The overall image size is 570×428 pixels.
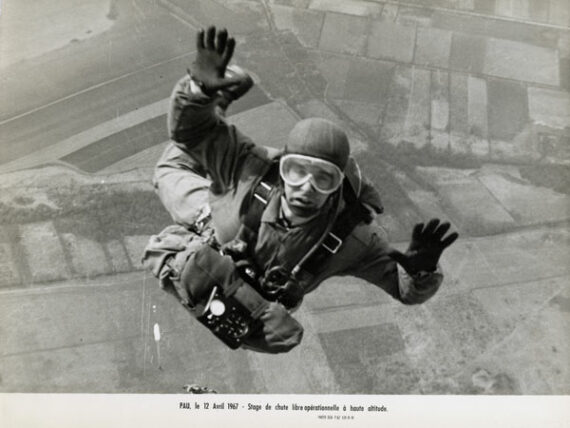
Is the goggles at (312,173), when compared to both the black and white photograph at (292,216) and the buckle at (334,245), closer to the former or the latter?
the black and white photograph at (292,216)

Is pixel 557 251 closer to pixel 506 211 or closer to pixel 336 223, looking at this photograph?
pixel 506 211

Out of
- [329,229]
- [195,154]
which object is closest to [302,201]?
[329,229]

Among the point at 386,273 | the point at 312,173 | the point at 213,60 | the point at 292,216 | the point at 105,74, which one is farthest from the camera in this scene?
the point at 105,74

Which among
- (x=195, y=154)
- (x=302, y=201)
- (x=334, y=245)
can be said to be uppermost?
(x=195, y=154)

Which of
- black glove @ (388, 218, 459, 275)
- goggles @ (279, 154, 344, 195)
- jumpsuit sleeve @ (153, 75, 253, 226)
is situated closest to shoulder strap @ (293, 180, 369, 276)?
goggles @ (279, 154, 344, 195)

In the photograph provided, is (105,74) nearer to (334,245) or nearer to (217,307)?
(217,307)

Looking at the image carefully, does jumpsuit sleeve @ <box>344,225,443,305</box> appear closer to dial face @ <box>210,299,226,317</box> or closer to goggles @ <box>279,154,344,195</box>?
goggles @ <box>279,154,344,195</box>

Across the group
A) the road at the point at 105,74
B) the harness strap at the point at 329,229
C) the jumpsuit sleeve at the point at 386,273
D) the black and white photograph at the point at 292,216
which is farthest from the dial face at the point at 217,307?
the road at the point at 105,74
